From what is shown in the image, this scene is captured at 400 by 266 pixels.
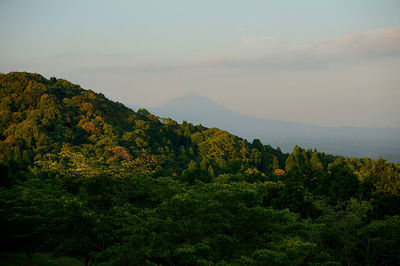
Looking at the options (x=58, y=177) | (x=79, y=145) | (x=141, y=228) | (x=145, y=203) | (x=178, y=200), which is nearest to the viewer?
(x=141, y=228)

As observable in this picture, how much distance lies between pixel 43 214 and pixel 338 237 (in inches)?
612

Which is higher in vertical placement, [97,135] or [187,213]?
[97,135]

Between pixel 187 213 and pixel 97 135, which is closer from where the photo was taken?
pixel 187 213

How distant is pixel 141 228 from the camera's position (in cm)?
1229

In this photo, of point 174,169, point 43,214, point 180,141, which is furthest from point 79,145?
point 43,214

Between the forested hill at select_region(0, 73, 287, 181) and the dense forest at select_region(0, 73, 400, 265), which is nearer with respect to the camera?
the dense forest at select_region(0, 73, 400, 265)

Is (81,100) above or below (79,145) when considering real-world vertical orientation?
above

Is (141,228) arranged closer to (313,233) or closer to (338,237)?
(313,233)

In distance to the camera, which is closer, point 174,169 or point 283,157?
point 174,169

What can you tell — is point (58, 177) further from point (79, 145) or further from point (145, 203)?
point (79, 145)

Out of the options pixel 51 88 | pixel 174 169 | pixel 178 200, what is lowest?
pixel 174 169

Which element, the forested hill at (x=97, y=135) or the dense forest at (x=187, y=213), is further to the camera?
the forested hill at (x=97, y=135)

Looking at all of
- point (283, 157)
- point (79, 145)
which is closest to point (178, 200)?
point (79, 145)

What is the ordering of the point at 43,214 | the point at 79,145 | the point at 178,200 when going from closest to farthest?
the point at 178,200 → the point at 43,214 → the point at 79,145
